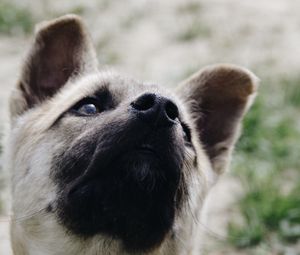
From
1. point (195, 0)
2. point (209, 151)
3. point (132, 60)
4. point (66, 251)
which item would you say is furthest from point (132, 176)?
point (195, 0)

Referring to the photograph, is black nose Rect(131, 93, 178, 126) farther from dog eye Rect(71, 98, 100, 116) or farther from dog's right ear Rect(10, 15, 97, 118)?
dog's right ear Rect(10, 15, 97, 118)

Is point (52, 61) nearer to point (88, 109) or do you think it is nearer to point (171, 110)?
point (88, 109)

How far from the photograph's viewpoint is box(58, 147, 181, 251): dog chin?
3.22 m

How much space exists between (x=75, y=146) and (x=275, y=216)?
2786 mm

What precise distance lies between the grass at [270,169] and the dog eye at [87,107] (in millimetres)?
2285

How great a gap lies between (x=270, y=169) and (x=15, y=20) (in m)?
4.27

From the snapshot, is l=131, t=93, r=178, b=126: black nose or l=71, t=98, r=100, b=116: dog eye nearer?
l=131, t=93, r=178, b=126: black nose

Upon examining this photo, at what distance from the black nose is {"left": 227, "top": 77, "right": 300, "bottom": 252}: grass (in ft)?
8.39

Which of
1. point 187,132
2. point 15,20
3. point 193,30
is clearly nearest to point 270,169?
point 187,132

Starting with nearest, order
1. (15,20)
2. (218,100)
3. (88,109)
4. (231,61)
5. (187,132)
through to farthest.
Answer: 1. (88,109)
2. (187,132)
3. (218,100)
4. (231,61)
5. (15,20)

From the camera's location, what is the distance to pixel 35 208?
3.72 meters

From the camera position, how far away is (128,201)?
10.7ft

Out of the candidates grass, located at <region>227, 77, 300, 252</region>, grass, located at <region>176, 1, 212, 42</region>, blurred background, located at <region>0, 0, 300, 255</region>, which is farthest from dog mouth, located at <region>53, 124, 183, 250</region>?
grass, located at <region>176, 1, 212, 42</region>

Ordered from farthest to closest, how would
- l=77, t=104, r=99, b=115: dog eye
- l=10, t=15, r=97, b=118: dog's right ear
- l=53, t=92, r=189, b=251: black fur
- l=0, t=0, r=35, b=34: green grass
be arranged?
1. l=0, t=0, r=35, b=34: green grass
2. l=10, t=15, r=97, b=118: dog's right ear
3. l=77, t=104, r=99, b=115: dog eye
4. l=53, t=92, r=189, b=251: black fur
